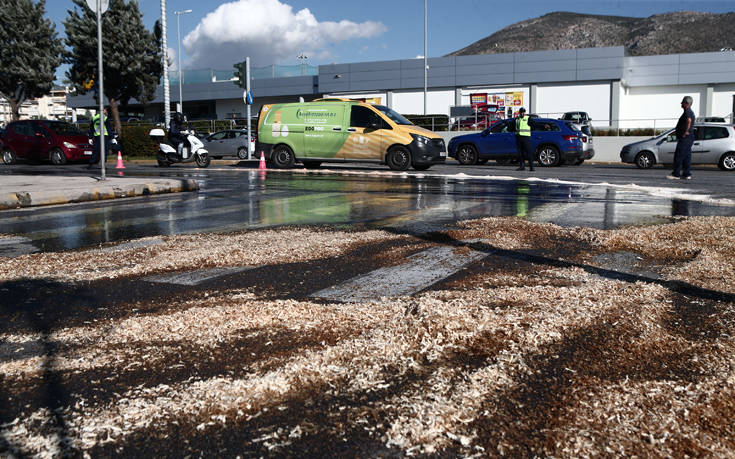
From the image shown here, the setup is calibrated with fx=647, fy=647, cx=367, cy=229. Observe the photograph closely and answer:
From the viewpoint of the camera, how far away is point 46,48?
39156 millimetres

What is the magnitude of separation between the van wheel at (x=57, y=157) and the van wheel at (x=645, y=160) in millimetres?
19291

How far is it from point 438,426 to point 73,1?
41.2 m

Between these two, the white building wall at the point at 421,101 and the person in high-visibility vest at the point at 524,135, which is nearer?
the person in high-visibility vest at the point at 524,135

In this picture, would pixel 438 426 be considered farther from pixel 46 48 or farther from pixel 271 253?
pixel 46 48

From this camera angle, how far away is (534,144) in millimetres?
21656

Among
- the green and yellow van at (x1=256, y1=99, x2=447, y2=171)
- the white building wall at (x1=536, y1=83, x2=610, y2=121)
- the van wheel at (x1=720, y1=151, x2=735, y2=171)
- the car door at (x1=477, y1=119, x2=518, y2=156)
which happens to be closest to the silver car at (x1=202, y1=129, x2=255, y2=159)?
the green and yellow van at (x1=256, y1=99, x2=447, y2=171)

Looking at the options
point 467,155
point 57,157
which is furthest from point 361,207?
point 57,157

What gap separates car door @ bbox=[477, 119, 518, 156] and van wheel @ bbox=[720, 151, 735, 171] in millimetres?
6404

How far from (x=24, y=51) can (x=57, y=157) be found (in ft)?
66.2

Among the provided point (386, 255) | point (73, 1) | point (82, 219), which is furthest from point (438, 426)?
point (73, 1)

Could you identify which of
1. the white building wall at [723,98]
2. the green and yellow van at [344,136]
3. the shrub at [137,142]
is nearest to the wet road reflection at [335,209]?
the green and yellow van at [344,136]

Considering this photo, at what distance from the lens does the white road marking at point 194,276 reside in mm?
4504

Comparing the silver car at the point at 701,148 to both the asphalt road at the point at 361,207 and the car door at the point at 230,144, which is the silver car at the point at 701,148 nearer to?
the asphalt road at the point at 361,207

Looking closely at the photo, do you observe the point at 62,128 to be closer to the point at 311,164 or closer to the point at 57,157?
the point at 57,157
